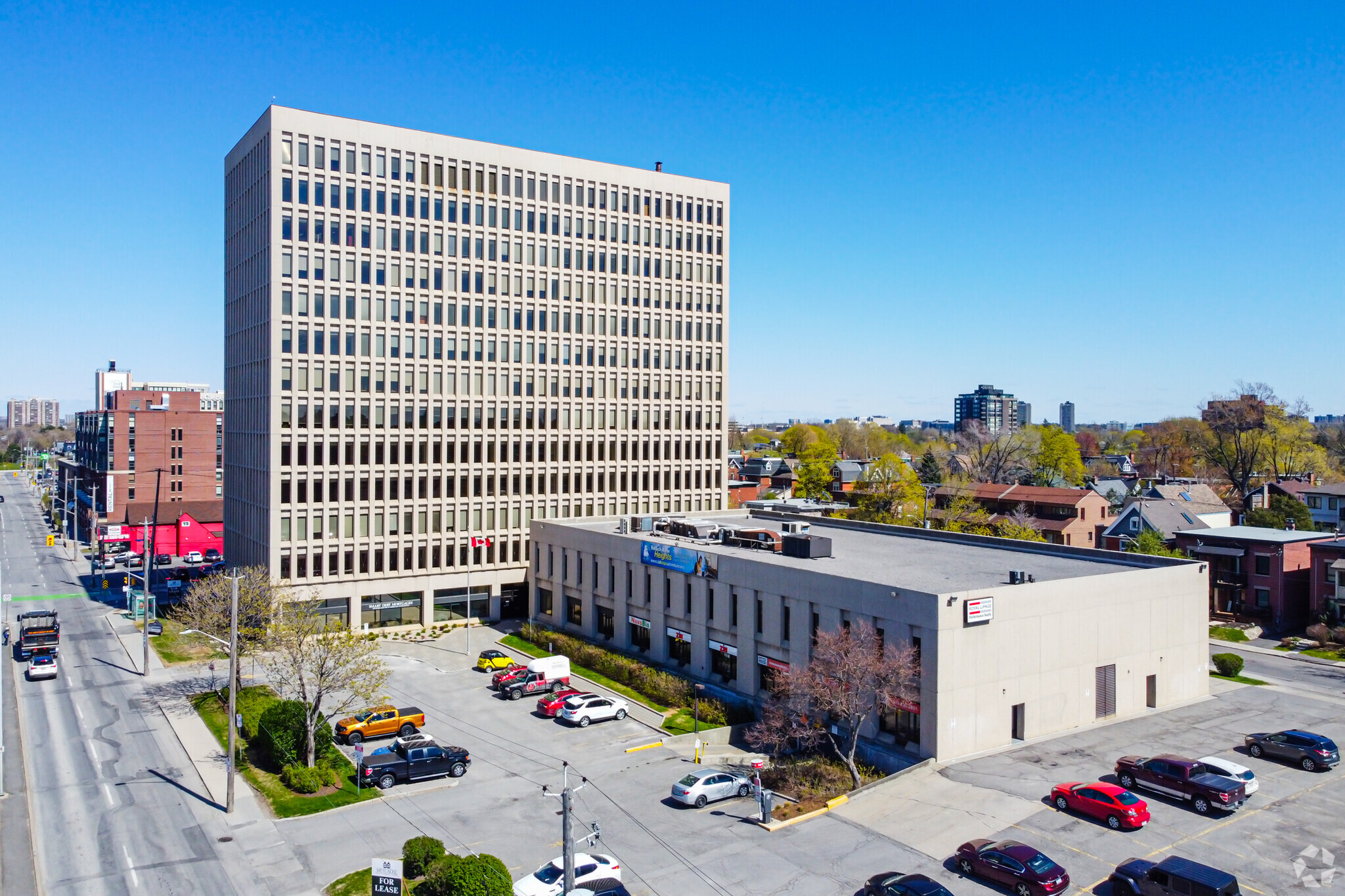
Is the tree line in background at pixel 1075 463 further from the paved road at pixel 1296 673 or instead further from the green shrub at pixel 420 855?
the green shrub at pixel 420 855

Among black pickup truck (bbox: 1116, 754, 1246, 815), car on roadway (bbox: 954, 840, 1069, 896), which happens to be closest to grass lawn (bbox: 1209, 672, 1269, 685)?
black pickup truck (bbox: 1116, 754, 1246, 815)

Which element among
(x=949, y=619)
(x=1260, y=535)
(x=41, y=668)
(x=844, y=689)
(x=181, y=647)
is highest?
(x=1260, y=535)

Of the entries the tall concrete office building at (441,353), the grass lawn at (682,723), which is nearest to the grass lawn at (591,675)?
the grass lawn at (682,723)

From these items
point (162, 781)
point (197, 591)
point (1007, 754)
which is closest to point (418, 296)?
point (197, 591)

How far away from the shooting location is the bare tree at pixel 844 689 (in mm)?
38906

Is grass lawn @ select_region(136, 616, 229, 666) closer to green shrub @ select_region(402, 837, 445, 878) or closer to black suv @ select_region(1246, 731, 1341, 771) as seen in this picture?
green shrub @ select_region(402, 837, 445, 878)

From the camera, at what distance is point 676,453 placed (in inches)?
3383

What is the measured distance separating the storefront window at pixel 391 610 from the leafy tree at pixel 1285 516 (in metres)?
82.3

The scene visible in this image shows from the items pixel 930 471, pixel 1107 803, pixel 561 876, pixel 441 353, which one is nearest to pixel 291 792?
pixel 561 876

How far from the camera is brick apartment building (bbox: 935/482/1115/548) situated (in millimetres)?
101500

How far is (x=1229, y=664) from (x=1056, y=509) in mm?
48773

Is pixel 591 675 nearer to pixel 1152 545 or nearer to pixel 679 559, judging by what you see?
pixel 679 559

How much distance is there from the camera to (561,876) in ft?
96.7

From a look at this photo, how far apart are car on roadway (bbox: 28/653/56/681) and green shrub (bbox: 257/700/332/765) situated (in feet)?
76.4
